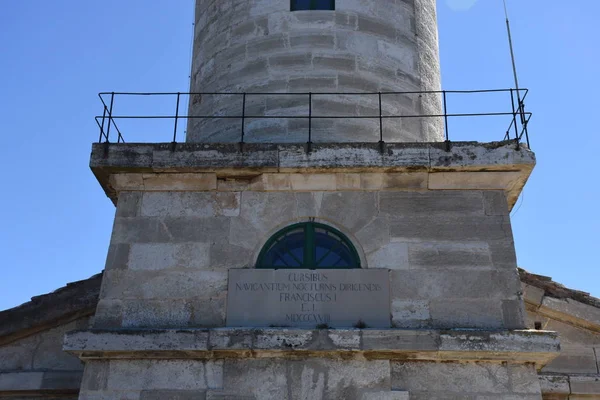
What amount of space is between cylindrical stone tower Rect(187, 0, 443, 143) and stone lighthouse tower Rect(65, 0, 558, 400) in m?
0.04

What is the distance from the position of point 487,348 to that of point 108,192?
498 centimetres

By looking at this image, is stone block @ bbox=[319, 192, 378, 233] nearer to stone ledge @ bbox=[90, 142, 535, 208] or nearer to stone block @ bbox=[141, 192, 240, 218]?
stone ledge @ bbox=[90, 142, 535, 208]

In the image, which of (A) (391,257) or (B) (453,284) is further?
(A) (391,257)

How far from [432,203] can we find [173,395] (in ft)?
11.9

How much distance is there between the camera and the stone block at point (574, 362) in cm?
1049

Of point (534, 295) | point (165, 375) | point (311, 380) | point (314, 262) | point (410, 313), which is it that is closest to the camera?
point (311, 380)

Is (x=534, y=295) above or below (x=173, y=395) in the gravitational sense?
above

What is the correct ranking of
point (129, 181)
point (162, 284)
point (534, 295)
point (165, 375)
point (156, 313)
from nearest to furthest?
point (165, 375) → point (156, 313) → point (162, 284) → point (129, 181) → point (534, 295)

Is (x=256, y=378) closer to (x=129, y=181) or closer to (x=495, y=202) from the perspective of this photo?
(x=129, y=181)

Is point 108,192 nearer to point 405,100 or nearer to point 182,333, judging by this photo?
point 182,333

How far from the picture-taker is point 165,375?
855 cm

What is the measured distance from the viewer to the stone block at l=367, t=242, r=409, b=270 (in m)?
9.09

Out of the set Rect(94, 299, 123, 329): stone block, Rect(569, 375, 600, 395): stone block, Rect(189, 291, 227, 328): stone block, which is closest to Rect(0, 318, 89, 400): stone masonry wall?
Rect(94, 299, 123, 329): stone block

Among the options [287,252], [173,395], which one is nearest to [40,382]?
[173,395]
